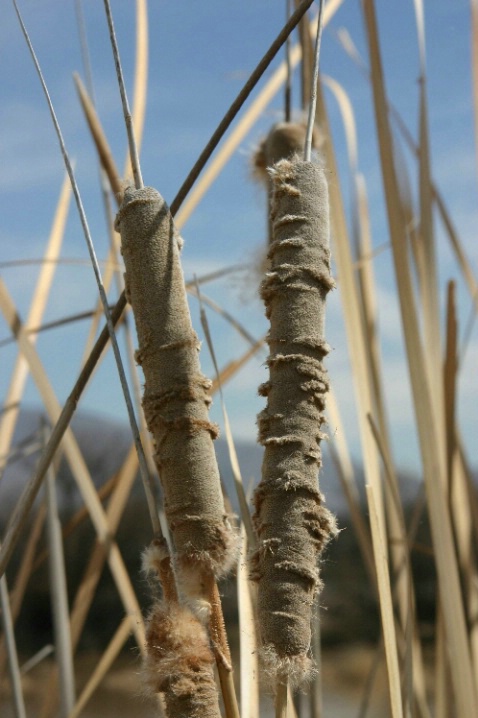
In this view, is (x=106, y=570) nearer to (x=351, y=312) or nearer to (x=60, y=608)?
(x=60, y=608)

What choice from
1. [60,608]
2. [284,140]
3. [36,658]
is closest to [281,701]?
A: [284,140]

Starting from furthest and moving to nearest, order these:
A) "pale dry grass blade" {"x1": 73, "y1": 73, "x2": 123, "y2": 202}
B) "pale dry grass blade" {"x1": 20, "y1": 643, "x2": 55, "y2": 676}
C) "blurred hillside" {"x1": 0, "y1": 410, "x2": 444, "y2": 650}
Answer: "blurred hillside" {"x1": 0, "y1": 410, "x2": 444, "y2": 650} → "pale dry grass blade" {"x1": 20, "y1": 643, "x2": 55, "y2": 676} → "pale dry grass blade" {"x1": 73, "y1": 73, "x2": 123, "y2": 202}

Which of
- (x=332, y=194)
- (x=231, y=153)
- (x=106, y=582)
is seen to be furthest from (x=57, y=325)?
(x=106, y=582)

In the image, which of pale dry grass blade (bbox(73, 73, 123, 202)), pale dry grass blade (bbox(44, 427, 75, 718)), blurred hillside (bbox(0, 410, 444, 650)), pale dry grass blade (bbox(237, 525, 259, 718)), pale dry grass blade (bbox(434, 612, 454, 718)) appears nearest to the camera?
pale dry grass blade (bbox(237, 525, 259, 718))

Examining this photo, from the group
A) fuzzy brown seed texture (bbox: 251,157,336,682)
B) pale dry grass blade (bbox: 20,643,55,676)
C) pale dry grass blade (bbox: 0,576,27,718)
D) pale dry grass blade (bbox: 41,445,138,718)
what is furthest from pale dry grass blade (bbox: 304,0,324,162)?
pale dry grass blade (bbox: 20,643,55,676)

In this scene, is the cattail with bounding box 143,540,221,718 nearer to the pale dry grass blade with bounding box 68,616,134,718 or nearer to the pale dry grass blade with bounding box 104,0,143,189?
the pale dry grass blade with bounding box 104,0,143,189

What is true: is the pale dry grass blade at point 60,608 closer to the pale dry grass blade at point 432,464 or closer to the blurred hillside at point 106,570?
the pale dry grass blade at point 432,464

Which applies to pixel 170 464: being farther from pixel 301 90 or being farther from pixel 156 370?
pixel 301 90
